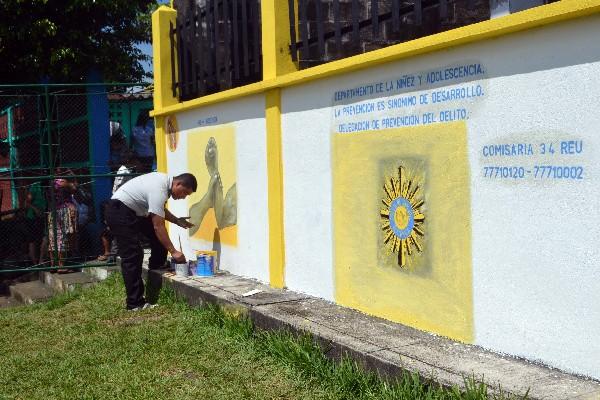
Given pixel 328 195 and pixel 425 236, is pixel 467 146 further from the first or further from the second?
pixel 328 195

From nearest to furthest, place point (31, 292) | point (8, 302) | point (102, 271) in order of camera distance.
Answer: point (102, 271), point (31, 292), point (8, 302)

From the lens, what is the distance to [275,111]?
6.27m

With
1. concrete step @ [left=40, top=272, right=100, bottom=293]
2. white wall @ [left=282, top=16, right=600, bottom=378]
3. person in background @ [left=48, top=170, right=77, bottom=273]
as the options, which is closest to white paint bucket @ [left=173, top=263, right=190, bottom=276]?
concrete step @ [left=40, top=272, right=100, bottom=293]

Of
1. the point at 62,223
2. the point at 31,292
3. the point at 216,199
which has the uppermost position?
the point at 216,199

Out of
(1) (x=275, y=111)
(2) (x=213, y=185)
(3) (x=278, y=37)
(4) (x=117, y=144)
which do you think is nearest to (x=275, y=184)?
(1) (x=275, y=111)

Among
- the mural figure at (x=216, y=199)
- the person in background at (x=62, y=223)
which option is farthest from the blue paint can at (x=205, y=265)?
the person in background at (x=62, y=223)

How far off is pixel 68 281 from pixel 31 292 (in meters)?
0.60

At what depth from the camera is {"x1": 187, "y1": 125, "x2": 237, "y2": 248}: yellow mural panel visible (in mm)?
7309

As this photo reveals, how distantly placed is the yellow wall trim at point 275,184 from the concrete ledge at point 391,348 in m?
0.23

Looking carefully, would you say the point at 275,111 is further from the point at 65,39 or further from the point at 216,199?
the point at 65,39

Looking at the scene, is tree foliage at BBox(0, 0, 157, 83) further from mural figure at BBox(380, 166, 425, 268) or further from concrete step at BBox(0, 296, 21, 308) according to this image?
mural figure at BBox(380, 166, 425, 268)

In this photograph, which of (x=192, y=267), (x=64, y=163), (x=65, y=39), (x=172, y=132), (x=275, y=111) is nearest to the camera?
(x=275, y=111)

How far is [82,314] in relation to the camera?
23.6 ft

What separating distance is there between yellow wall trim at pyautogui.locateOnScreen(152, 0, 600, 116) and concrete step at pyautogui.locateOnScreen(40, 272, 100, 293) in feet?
12.1
